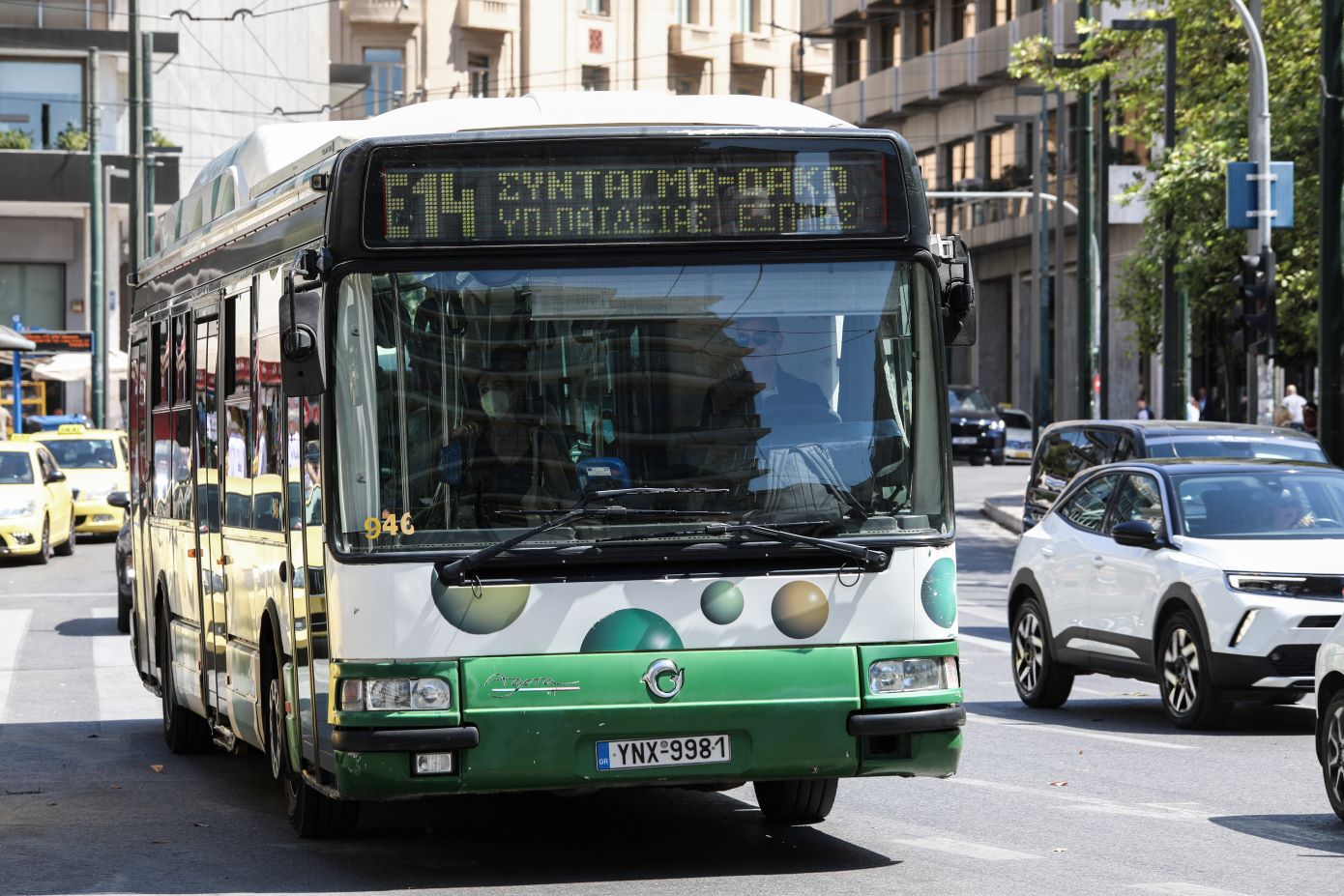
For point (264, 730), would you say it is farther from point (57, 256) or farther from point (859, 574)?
point (57, 256)

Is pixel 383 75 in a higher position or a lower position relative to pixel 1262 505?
higher

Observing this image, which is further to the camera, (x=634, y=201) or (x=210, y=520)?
(x=210, y=520)

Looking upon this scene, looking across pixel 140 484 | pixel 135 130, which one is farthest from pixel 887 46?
pixel 140 484

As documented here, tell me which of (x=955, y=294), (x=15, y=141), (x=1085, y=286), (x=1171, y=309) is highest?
(x=15, y=141)

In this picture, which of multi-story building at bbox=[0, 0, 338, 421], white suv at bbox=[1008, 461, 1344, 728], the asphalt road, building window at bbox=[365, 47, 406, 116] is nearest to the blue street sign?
white suv at bbox=[1008, 461, 1344, 728]

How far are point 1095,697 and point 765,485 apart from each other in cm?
786

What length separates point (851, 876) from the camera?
8.47m

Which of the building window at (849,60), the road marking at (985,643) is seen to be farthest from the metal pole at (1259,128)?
the building window at (849,60)

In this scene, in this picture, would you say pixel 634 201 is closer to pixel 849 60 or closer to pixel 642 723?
pixel 642 723

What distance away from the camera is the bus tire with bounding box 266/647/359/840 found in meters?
9.29

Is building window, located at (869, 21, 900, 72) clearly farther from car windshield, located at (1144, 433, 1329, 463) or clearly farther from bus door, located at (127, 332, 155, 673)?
bus door, located at (127, 332, 155, 673)

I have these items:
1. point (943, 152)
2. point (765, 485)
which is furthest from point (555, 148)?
point (943, 152)

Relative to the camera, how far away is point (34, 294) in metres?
55.9

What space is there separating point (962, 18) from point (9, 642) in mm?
52306
